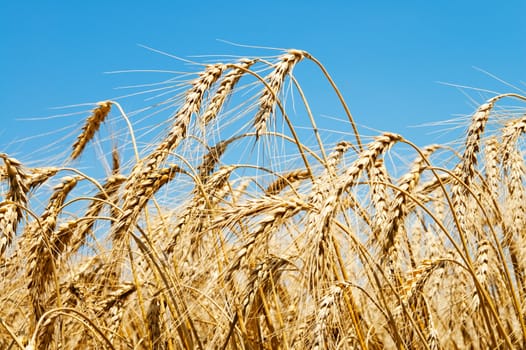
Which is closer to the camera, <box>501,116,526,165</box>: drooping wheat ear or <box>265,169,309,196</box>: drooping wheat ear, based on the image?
<box>501,116,526,165</box>: drooping wheat ear

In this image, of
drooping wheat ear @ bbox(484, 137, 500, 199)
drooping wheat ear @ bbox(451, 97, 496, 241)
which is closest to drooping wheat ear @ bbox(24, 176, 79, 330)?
drooping wheat ear @ bbox(451, 97, 496, 241)

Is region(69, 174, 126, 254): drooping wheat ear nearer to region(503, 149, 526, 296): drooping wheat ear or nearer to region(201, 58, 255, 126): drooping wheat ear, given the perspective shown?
region(201, 58, 255, 126): drooping wheat ear

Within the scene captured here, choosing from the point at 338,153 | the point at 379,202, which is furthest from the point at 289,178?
the point at 379,202

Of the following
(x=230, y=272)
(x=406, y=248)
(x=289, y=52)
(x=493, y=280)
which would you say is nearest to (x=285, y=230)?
(x=230, y=272)

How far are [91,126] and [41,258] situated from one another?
1342mm

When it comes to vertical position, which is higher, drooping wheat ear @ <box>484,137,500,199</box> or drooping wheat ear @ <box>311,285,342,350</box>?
drooping wheat ear @ <box>484,137,500,199</box>

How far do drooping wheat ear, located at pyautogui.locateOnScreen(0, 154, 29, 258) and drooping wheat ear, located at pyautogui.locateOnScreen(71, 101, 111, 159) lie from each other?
108 cm

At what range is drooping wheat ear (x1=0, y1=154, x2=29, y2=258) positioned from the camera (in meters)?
2.35

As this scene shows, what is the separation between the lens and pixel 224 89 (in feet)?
8.72

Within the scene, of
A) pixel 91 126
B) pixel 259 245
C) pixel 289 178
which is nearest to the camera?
pixel 259 245

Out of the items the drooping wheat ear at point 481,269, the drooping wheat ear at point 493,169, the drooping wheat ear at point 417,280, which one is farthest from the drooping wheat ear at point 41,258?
the drooping wheat ear at point 493,169

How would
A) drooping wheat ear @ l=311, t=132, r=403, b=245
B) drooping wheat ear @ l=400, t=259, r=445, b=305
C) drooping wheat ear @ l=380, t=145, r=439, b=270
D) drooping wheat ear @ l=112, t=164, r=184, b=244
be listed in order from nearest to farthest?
1. drooping wheat ear @ l=311, t=132, r=403, b=245
2. drooping wheat ear @ l=380, t=145, r=439, b=270
3. drooping wheat ear @ l=112, t=164, r=184, b=244
4. drooping wheat ear @ l=400, t=259, r=445, b=305

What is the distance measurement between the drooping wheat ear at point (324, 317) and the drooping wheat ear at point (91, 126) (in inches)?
82.8

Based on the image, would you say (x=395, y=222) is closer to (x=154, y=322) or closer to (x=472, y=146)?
(x=472, y=146)
